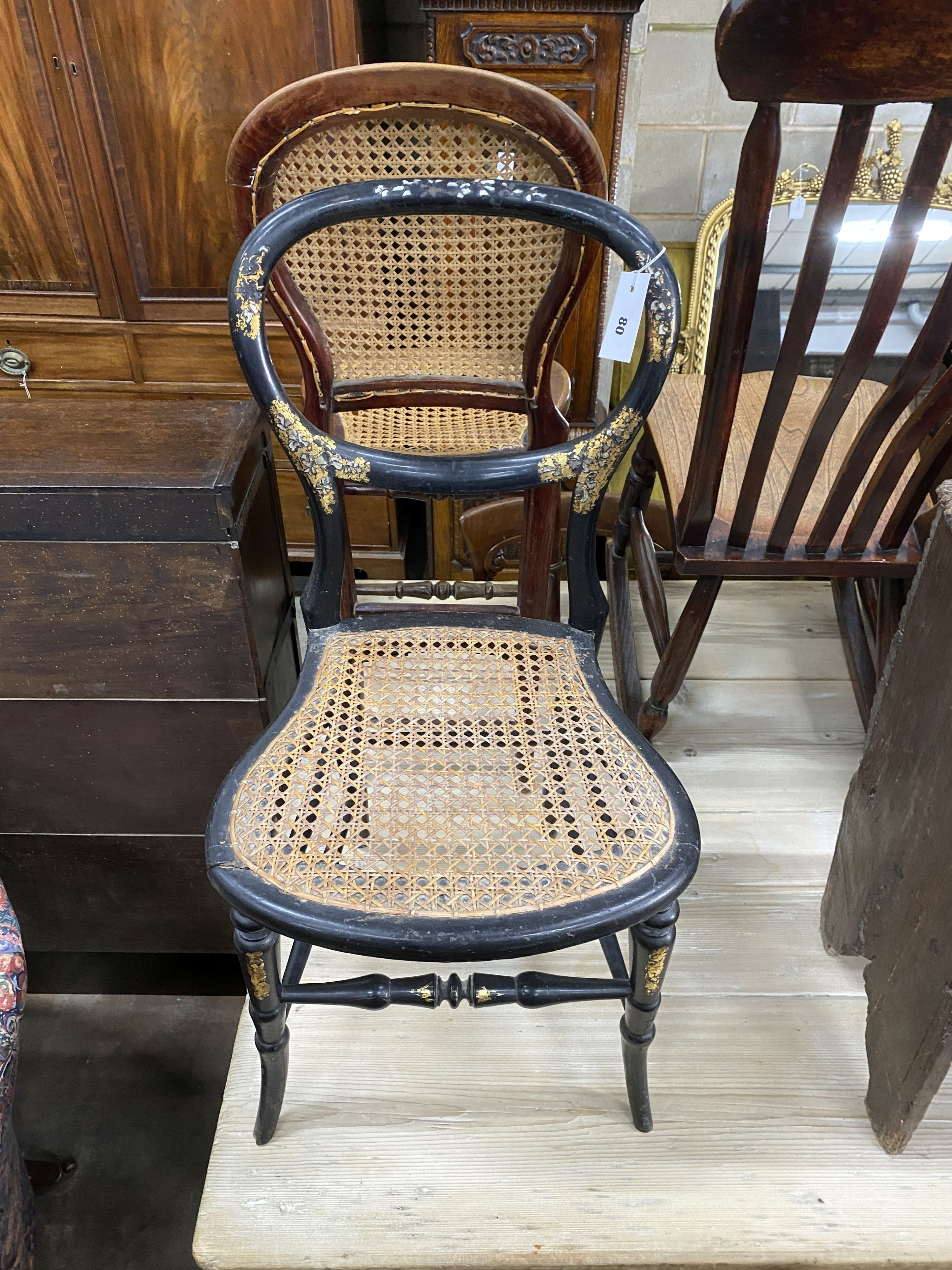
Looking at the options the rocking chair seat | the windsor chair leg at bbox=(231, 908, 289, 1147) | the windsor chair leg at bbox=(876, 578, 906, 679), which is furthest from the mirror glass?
the windsor chair leg at bbox=(231, 908, 289, 1147)

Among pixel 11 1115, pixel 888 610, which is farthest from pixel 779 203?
pixel 11 1115

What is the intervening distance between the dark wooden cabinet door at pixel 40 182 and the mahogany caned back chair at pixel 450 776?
1052 millimetres

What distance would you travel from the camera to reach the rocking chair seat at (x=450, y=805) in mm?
652

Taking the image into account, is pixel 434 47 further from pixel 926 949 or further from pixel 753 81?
pixel 926 949

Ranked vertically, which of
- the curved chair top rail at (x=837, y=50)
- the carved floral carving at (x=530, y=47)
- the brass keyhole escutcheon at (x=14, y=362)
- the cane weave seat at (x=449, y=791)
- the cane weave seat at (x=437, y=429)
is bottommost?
the brass keyhole escutcheon at (x=14, y=362)

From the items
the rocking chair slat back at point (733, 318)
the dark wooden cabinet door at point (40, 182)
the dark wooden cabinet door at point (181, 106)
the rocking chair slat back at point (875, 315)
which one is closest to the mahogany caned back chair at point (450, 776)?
the rocking chair slat back at point (733, 318)

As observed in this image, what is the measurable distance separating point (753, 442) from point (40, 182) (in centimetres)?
139

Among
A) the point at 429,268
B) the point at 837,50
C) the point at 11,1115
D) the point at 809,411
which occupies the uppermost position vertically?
the point at 837,50

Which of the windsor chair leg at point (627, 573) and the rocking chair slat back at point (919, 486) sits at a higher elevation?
the rocking chair slat back at point (919, 486)

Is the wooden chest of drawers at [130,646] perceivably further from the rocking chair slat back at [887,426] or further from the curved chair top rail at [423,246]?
the rocking chair slat back at [887,426]

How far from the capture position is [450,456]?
0.87 metres

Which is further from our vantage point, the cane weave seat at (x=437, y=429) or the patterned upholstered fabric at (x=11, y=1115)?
the cane weave seat at (x=437, y=429)

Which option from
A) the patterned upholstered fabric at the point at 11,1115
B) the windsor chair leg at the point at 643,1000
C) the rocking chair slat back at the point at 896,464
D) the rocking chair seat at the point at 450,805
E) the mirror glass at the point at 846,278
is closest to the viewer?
the rocking chair seat at the point at 450,805

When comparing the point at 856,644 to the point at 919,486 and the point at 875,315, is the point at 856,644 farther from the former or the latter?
the point at 875,315
